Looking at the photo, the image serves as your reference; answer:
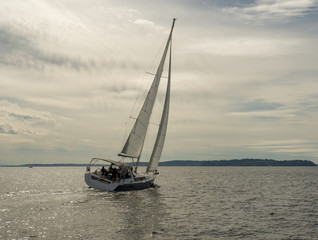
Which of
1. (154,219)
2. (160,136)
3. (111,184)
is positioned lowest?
(154,219)

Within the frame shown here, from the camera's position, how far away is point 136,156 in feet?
133

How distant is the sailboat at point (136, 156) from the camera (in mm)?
36469

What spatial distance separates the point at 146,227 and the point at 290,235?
9261mm

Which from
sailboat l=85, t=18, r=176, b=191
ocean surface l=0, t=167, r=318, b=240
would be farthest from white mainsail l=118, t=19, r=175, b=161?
ocean surface l=0, t=167, r=318, b=240

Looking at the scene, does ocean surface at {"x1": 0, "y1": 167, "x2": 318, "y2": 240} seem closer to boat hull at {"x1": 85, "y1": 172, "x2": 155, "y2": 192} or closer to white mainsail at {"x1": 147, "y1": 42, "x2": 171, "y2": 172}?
boat hull at {"x1": 85, "y1": 172, "x2": 155, "y2": 192}

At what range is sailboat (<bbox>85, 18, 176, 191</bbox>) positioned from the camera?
36.5 m

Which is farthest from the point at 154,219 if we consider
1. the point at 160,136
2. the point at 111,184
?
the point at 160,136

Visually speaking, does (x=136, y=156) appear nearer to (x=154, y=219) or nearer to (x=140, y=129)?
(x=140, y=129)

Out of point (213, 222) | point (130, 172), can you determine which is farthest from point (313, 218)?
point (130, 172)

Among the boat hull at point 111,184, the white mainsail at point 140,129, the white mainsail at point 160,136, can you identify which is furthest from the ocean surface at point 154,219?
the white mainsail at point 160,136

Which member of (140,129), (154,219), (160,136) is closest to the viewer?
(154,219)

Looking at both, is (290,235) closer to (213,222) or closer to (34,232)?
(213,222)

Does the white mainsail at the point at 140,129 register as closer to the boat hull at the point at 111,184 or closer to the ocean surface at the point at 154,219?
the boat hull at the point at 111,184

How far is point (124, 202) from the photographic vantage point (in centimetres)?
3092
